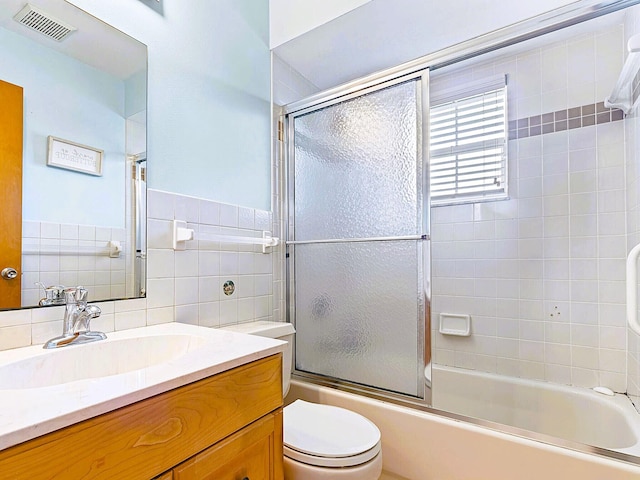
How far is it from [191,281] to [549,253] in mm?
1926

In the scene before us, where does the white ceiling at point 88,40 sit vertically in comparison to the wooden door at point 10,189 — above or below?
above

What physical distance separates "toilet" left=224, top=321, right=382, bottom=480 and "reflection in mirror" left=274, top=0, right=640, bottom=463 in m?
0.73

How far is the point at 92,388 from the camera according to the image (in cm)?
64

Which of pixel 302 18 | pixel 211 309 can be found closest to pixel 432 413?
pixel 211 309

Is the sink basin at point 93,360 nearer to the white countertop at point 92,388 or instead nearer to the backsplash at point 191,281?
the white countertop at point 92,388

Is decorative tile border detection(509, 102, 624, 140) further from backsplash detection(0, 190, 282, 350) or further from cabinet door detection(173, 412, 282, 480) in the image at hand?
cabinet door detection(173, 412, 282, 480)

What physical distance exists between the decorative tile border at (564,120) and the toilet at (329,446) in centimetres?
186

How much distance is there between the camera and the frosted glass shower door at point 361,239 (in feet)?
5.22

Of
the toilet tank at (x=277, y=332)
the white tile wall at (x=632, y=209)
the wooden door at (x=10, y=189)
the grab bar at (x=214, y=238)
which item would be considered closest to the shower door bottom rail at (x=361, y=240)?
the grab bar at (x=214, y=238)

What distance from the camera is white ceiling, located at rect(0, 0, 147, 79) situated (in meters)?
1.07

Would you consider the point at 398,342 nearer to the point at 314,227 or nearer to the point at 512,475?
the point at 512,475

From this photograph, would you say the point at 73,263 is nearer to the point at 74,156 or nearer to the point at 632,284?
the point at 74,156

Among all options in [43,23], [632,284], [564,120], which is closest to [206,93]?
[43,23]

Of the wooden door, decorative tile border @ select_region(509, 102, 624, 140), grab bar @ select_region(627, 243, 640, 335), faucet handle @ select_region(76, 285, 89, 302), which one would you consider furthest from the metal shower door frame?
the wooden door
